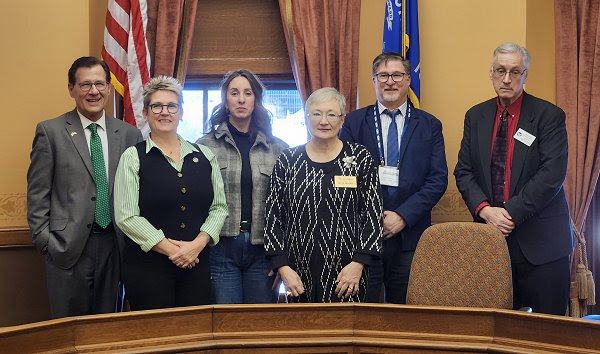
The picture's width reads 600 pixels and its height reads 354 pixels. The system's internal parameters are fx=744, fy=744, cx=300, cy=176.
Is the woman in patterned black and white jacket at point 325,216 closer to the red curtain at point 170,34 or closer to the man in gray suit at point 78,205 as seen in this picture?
the man in gray suit at point 78,205

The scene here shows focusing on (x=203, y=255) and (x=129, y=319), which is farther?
(x=203, y=255)

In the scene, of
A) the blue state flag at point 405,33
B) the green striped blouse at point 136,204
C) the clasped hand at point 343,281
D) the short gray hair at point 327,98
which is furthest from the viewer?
the blue state flag at point 405,33

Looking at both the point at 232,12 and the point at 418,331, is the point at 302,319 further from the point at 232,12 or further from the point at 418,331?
the point at 232,12

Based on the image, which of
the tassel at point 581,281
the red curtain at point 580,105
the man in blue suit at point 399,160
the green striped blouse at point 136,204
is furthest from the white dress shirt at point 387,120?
the tassel at point 581,281

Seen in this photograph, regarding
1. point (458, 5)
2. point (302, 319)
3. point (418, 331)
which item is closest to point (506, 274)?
point (418, 331)

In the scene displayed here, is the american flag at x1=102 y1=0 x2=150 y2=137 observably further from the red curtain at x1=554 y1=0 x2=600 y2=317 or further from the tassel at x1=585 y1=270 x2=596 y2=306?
the tassel at x1=585 y1=270 x2=596 y2=306

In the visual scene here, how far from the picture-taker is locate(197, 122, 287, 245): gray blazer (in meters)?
3.24

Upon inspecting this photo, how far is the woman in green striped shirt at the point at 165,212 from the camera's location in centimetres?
294

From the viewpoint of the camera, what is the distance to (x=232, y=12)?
468cm

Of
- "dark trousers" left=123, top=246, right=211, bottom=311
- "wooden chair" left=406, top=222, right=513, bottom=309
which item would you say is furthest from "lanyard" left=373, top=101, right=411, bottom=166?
"dark trousers" left=123, top=246, right=211, bottom=311

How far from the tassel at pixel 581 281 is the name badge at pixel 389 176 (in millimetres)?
1905

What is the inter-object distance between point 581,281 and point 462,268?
2234 millimetres

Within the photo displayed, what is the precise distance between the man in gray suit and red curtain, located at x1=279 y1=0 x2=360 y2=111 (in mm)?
1465

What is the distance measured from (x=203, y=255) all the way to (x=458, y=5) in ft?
7.28
